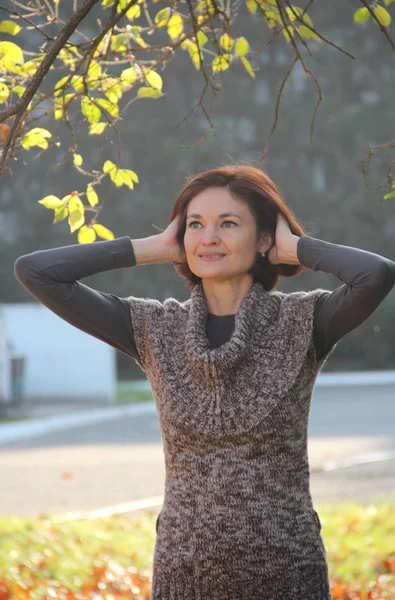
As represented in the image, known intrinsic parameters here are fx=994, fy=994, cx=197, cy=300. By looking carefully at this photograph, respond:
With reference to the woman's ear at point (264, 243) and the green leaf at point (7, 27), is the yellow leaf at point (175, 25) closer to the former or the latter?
the green leaf at point (7, 27)

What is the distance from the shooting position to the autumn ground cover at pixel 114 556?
5625 mm

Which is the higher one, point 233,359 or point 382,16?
point 382,16

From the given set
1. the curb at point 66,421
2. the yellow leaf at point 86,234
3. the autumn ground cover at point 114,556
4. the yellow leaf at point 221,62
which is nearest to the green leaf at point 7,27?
the yellow leaf at point 86,234

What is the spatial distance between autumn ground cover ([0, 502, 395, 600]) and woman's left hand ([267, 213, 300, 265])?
9.57 feet

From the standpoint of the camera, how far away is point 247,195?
296 centimetres

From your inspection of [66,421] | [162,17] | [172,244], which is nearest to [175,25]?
[162,17]

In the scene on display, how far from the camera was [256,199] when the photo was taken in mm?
2982

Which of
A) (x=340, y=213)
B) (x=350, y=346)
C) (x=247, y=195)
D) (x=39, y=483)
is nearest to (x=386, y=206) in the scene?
(x=340, y=213)

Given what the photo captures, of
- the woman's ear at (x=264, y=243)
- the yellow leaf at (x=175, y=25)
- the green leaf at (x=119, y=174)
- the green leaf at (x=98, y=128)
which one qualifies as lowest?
the woman's ear at (x=264, y=243)

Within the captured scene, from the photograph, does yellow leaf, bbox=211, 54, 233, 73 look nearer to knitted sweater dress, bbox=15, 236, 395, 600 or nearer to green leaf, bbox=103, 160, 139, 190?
green leaf, bbox=103, 160, 139, 190

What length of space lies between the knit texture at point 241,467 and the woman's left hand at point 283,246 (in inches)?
6.5

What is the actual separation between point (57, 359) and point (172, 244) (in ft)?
65.4

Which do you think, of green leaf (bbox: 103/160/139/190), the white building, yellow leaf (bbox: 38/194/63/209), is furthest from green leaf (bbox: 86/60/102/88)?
the white building

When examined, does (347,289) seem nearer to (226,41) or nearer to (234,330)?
(234,330)
